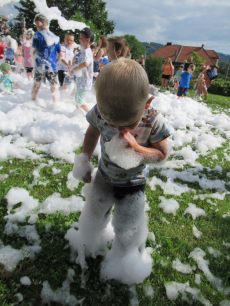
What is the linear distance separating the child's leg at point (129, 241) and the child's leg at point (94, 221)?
0.11 m

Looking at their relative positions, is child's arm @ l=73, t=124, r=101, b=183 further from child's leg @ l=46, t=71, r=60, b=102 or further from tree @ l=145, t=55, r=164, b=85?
tree @ l=145, t=55, r=164, b=85

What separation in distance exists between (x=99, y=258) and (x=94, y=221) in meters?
0.38

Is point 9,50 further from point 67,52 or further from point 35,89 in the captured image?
point 35,89

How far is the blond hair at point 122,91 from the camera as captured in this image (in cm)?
81

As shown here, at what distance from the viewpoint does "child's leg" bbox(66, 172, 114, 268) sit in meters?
1.48

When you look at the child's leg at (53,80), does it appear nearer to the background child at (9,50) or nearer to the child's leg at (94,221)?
the child's leg at (94,221)

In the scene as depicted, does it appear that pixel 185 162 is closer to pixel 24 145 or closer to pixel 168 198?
pixel 168 198

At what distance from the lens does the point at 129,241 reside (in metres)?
1.42

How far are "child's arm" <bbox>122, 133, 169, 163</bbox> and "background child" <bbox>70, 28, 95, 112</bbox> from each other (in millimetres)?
3634

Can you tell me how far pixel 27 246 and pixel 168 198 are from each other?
1.66m

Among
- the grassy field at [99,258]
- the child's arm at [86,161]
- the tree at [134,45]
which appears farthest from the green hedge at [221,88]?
the tree at [134,45]

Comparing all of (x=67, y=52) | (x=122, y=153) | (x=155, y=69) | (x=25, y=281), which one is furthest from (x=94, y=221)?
(x=155, y=69)

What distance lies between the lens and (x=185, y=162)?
3492mm

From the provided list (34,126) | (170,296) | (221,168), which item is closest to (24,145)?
(34,126)
